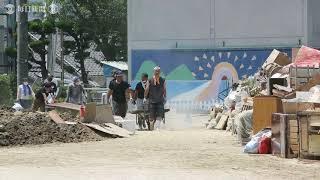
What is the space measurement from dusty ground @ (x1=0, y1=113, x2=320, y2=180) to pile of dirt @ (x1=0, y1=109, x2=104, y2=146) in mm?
536

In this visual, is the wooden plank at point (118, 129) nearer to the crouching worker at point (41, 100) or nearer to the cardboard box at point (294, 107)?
the crouching worker at point (41, 100)

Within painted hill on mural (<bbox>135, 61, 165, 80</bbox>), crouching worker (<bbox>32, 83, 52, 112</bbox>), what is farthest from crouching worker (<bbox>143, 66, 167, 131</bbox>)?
painted hill on mural (<bbox>135, 61, 165, 80</bbox>)

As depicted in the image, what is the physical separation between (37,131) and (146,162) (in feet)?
15.2

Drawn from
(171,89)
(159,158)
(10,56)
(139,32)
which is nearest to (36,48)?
(10,56)

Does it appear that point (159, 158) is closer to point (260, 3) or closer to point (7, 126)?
point (7, 126)

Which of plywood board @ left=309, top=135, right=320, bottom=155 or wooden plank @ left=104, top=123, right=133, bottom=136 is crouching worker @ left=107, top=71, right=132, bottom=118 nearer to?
wooden plank @ left=104, top=123, right=133, bottom=136

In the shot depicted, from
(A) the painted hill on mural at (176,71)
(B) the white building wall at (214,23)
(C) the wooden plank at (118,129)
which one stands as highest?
(B) the white building wall at (214,23)

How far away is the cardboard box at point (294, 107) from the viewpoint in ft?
41.9

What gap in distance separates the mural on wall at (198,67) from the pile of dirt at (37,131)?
13482 mm

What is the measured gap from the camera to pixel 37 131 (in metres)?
15.6

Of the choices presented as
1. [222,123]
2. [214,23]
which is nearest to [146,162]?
[222,123]

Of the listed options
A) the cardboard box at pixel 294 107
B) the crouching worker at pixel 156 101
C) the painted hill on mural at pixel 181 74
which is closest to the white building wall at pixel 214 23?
the painted hill on mural at pixel 181 74

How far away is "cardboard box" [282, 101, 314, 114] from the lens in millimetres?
12756

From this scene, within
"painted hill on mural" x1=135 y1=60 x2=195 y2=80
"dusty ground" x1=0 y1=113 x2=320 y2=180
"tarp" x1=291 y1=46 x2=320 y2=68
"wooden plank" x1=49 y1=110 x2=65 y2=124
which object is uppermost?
"painted hill on mural" x1=135 y1=60 x2=195 y2=80
